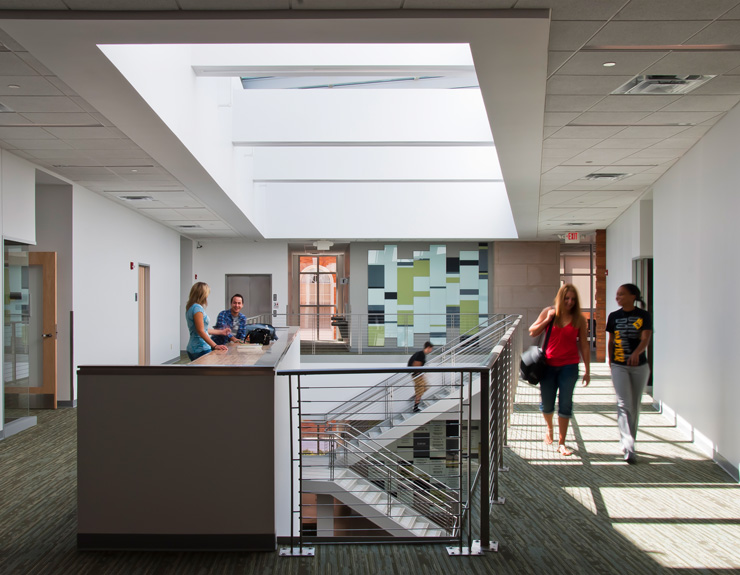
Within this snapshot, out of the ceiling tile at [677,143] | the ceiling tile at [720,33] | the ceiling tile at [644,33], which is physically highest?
the ceiling tile at [644,33]

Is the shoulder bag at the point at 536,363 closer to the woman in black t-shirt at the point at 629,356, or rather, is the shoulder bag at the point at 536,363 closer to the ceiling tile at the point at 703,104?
the woman in black t-shirt at the point at 629,356

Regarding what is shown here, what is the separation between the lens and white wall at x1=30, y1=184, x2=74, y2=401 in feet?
27.1

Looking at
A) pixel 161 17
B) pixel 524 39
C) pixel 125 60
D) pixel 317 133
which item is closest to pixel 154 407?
pixel 161 17

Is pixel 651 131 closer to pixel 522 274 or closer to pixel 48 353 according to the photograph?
pixel 48 353

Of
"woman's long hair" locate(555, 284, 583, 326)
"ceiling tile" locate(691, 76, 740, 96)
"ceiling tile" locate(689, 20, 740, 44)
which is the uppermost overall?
"ceiling tile" locate(689, 20, 740, 44)

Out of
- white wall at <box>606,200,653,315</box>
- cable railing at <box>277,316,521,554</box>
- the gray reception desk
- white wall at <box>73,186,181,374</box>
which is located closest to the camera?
the gray reception desk

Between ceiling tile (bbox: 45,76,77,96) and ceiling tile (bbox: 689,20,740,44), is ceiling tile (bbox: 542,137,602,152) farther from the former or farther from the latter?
ceiling tile (bbox: 45,76,77,96)

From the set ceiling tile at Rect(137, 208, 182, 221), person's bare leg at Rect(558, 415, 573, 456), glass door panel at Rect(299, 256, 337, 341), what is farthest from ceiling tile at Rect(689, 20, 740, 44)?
glass door panel at Rect(299, 256, 337, 341)

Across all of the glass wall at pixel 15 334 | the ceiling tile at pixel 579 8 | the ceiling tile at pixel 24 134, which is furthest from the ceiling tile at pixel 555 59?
the glass wall at pixel 15 334

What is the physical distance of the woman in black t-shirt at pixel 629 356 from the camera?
4777 millimetres

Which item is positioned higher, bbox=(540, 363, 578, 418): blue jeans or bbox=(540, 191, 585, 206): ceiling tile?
bbox=(540, 191, 585, 206): ceiling tile

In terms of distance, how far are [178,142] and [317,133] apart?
3.12 meters

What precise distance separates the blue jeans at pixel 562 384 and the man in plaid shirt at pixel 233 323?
2.94m

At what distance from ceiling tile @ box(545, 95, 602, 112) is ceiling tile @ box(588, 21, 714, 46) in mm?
971
